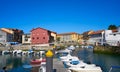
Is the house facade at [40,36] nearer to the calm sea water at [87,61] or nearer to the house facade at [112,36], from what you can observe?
the house facade at [112,36]

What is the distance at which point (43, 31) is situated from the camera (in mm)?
92750

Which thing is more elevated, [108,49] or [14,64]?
[108,49]

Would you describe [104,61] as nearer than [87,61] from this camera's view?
No

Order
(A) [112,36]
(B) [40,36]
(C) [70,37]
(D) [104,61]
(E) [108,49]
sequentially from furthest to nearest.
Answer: (C) [70,37]
(B) [40,36]
(A) [112,36]
(E) [108,49]
(D) [104,61]

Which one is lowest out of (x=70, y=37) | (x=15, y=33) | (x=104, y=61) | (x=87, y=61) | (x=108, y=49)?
(x=104, y=61)

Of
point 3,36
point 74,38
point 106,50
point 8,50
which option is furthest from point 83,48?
point 74,38

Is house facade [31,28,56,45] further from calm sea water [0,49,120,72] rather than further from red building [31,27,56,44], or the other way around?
calm sea water [0,49,120,72]

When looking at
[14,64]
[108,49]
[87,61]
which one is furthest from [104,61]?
[108,49]

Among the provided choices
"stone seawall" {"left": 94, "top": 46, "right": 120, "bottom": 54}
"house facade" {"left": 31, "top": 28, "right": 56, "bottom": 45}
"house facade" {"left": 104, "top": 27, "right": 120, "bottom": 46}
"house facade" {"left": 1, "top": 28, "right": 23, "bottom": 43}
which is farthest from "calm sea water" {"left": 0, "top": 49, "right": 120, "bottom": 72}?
"house facade" {"left": 1, "top": 28, "right": 23, "bottom": 43}

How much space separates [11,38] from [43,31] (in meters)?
23.8

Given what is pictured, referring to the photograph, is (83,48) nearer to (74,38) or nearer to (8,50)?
(8,50)

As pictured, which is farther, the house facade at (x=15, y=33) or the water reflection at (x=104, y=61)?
the house facade at (x=15, y=33)

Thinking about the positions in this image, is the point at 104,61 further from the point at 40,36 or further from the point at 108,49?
the point at 40,36

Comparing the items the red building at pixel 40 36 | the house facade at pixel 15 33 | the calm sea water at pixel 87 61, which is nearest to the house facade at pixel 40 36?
the red building at pixel 40 36
